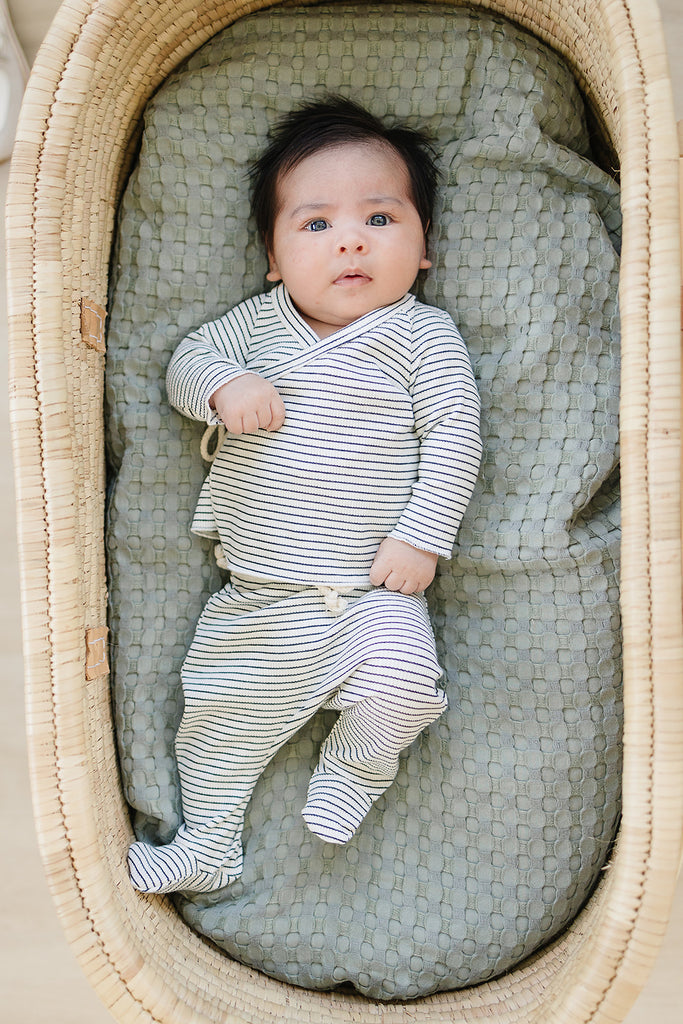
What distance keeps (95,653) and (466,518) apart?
1.55 feet

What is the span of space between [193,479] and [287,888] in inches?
20.6

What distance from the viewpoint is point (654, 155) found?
0.95 m

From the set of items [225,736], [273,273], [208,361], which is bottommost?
[225,736]

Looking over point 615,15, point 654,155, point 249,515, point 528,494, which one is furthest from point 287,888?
point 615,15

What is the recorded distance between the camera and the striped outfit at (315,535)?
43.6 inches

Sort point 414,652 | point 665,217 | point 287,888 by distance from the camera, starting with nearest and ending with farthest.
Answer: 1. point 665,217
2. point 414,652
3. point 287,888

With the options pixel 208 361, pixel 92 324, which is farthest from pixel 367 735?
pixel 92 324

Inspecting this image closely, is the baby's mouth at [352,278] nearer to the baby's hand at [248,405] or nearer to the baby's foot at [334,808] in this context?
the baby's hand at [248,405]

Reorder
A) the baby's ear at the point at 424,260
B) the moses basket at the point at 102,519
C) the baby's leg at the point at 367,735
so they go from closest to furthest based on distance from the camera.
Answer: the moses basket at the point at 102,519
the baby's leg at the point at 367,735
the baby's ear at the point at 424,260

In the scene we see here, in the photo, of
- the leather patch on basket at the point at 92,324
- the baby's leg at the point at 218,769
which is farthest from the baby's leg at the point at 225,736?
the leather patch on basket at the point at 92,324

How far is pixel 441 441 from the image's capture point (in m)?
1.11

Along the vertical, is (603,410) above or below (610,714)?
above

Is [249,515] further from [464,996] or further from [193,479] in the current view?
[464,996]

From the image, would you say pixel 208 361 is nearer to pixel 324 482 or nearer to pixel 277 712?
pixel 324 482
